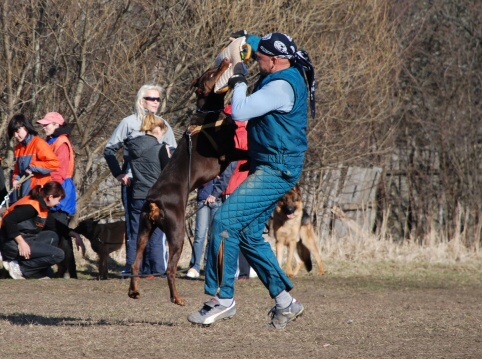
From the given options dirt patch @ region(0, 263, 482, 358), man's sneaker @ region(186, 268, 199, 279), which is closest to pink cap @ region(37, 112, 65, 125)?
dirt patch @ region(0, 263, 482, 358)

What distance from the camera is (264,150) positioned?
5.80 meters

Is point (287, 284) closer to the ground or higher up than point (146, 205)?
closer to the ground

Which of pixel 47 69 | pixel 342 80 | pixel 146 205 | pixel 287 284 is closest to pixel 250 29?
pixel 342 80

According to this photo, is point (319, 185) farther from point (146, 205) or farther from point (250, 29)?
point (146, 205)

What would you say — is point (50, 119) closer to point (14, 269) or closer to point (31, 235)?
point (31, 235)

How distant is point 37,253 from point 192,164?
155 inches

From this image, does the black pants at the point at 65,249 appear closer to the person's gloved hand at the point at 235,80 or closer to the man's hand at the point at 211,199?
the man's hand at the point at 211,199

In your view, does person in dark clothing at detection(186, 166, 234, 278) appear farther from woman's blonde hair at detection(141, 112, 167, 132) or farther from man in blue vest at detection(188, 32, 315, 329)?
man in blue vest at detection(188, 32, 315, 329)

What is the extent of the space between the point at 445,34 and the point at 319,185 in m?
4.14

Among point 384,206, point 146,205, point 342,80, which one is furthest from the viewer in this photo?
point 384,206

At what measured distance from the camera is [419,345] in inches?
230

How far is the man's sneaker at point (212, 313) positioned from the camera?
20.0ft

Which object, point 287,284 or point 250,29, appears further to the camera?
point 250,29

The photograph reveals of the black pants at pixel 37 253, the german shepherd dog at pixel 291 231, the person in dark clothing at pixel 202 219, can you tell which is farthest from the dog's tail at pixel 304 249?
the black pants at pixel 37 253
